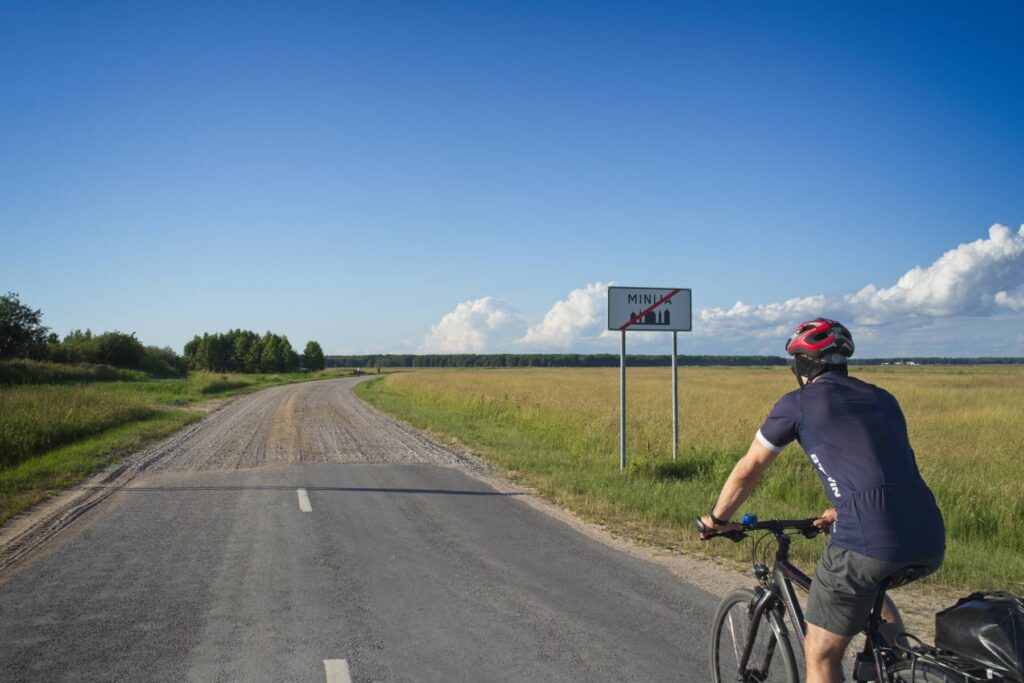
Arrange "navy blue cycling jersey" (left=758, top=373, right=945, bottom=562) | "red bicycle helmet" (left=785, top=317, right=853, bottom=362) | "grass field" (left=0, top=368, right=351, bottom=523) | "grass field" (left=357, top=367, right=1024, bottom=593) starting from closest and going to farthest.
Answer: "navy blue cycling jersey" (left=758, top=373, right=945, bottom=562)
"red bicycle helmet" (left=785, top=317, right=853, bottom=362)
"grass field" (left=357, top=367, right=1024, bottom=593)
"grass field" (left=0, top=368, right=351, bottom=523)

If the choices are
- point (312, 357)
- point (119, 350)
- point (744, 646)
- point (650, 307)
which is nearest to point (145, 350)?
point (119, 350)

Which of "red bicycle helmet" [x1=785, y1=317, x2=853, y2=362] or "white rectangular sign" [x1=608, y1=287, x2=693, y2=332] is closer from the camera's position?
"red bicycle helmet" [x1=785, y1=317, x2=853, y2=362]

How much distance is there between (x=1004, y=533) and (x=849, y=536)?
837 cm

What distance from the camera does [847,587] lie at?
2.83 m

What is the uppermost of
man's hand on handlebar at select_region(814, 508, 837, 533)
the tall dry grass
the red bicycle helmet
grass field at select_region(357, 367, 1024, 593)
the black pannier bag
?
the red bicycle helmet

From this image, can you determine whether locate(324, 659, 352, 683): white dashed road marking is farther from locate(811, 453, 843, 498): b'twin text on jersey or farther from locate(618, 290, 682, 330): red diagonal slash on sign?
locate(618, 290, 682, 330): red diagonal slash on sign

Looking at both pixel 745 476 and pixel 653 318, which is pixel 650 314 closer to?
pixel 653 318

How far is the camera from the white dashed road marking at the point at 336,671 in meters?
4.42

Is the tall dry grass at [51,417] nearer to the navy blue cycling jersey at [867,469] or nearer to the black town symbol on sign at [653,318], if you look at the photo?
the black town symbol on sign at [653,318]

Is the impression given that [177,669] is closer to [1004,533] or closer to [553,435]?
[1004,533]

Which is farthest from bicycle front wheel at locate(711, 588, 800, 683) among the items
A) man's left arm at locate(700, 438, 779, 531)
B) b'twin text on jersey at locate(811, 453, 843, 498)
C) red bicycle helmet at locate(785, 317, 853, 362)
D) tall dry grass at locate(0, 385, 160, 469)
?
tall dry grass at locate(0, 385, 160, 469)

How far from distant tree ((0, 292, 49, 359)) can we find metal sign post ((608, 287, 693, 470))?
1971 inches

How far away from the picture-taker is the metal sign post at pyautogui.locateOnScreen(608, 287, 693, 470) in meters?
13.8

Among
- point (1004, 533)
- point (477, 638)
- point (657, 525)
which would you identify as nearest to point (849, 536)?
point (477, 638)
